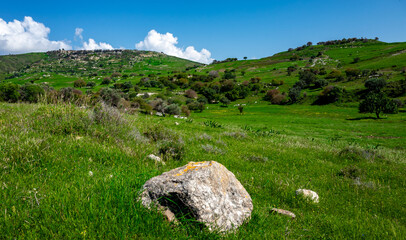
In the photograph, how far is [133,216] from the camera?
251 centimetres

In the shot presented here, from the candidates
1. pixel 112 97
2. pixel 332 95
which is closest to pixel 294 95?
pixel 332 95

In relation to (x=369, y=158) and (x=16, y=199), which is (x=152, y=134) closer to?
(x=16, y=199)

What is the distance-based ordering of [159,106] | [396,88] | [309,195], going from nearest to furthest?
1. [309,195]
2. [159,106]
3. [396,88]

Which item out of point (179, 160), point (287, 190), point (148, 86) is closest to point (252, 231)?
point (287, 190)

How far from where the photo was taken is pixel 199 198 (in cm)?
291

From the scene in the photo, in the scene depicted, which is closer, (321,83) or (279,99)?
(279,99)

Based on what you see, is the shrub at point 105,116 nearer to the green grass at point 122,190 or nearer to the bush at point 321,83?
the green grass at point 122,190

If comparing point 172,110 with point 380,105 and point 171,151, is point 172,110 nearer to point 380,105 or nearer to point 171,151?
point 171,151

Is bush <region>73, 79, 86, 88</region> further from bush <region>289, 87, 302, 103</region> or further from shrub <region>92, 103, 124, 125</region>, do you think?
shrub <region>92, 103, 124, 125</region>

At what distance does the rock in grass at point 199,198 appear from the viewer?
9.41 ft

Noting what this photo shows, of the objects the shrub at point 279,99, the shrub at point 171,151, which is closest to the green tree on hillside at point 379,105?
the shrub at point 279,99

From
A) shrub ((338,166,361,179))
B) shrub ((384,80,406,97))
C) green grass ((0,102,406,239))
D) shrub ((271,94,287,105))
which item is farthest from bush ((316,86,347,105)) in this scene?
shrub ((338,166,361,179))

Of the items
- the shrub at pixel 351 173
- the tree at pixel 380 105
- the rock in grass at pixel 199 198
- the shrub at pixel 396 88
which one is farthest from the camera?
the shrub at pixel 396 88

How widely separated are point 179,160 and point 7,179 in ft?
15.1
